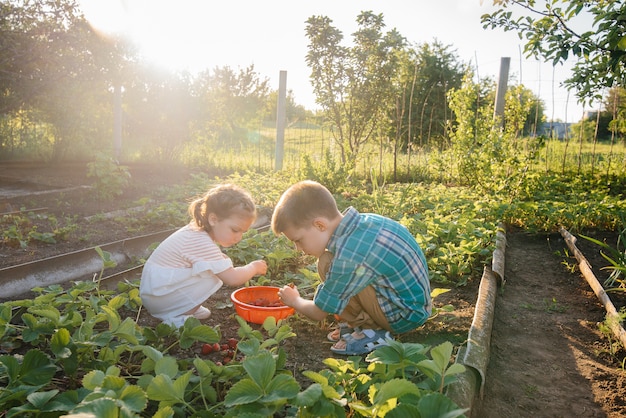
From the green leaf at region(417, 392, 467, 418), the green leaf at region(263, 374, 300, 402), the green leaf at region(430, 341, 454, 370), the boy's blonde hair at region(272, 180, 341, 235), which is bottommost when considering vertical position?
the green leaf at region(263, 374, 300, 402)

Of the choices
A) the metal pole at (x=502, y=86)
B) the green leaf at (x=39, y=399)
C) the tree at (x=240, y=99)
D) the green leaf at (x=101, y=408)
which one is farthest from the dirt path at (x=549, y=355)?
the tree at (x=240, y=99)

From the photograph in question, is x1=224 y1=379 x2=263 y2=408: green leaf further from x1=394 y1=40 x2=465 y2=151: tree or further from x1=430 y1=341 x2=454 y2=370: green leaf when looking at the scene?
x1=394 y1=40 x2=465 y2=151: tree

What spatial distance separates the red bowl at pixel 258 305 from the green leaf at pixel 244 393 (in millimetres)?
1194

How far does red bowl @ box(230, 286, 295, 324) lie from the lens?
8.75 ft

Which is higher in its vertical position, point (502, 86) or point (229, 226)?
point (502, 86)

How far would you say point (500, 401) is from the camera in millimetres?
2191

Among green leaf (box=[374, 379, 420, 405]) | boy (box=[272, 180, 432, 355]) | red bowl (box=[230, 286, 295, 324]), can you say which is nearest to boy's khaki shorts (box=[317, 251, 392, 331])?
boy (box=[272, 180, 432, 355])

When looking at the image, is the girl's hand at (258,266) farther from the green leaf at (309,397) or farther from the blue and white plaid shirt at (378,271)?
the green leaf at (309,397)

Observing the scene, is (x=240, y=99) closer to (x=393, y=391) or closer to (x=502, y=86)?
(x=502, y=86)

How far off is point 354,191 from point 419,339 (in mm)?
4676

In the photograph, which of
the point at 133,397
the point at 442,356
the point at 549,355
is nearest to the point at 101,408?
the point at 133,397

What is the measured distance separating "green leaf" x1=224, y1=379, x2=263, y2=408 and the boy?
36.7 inches

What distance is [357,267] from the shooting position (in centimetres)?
233

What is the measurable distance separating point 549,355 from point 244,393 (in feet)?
6.39
